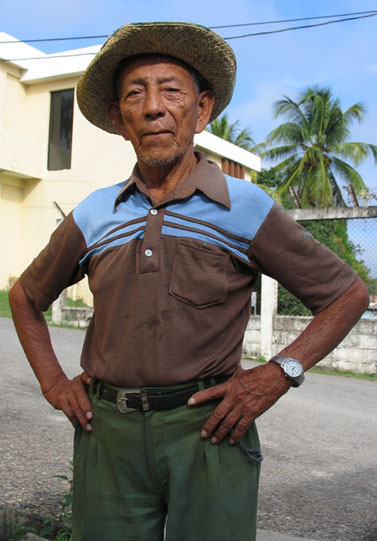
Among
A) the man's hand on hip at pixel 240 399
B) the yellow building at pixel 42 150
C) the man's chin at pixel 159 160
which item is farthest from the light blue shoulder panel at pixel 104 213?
the yellow building at pixel 42 150

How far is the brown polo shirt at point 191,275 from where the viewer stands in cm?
172

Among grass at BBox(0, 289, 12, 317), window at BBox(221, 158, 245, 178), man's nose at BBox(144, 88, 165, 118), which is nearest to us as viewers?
man's nose at BBox(144, 88, 165, 118)

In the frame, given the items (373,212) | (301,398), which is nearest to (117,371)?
(301,398)

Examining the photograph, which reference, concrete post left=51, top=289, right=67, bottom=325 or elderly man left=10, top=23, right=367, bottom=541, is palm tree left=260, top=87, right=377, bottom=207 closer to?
concrete post left=51, top=289, right=67, bottom=325

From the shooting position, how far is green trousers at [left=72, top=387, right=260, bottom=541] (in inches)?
67.2

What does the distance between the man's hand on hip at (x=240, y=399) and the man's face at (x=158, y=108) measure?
0.71m

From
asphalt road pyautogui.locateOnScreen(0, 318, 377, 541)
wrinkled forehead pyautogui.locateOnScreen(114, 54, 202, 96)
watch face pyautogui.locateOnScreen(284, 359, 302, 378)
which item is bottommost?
asphalt road pyautogui.locateOnScreen(0, 318, 377, 541)

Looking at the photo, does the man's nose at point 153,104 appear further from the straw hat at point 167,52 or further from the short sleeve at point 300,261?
the short sleeve at point 300,261

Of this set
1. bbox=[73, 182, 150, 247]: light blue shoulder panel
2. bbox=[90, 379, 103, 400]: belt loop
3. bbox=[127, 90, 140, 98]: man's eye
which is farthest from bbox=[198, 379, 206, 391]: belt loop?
bbox=[127, 90, 140, 98]: man's eye

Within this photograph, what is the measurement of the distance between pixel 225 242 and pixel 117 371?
49cm

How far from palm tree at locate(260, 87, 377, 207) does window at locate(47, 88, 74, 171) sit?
483 inches

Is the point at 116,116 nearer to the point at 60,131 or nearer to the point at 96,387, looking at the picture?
the point at 96,387

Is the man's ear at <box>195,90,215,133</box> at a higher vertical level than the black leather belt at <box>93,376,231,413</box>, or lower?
higher

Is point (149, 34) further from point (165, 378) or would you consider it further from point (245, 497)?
point (245, 497)
